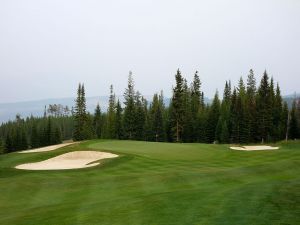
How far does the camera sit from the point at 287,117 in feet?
278

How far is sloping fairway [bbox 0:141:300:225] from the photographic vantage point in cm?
1123

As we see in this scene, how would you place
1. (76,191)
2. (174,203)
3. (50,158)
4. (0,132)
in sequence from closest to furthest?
(174,203) < (76,191) < (50,158) < (0,132)

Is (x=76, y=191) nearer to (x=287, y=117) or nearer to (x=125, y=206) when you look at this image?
(x=125, y=206)

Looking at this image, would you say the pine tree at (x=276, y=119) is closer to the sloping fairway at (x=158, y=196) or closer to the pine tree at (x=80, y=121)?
the pine tree at (x=80, y=121)

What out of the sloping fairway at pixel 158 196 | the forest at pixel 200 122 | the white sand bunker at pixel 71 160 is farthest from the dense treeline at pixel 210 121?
the sloping fairway at pixel 158 196

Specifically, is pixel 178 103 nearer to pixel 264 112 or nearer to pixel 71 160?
pixel 264 112

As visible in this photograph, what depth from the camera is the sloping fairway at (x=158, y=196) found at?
1123 cm

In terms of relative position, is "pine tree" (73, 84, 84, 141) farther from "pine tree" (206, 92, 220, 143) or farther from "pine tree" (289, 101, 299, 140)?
"pine tree" (289, 101, 299, 140)

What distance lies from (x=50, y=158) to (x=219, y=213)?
29.1 metres

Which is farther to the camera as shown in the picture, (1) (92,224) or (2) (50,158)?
(2) (50,158)

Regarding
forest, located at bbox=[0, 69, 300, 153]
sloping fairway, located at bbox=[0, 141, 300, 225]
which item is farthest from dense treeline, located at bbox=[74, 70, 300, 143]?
sloping fairway, located at bbox=[0, 141, 300, 225]

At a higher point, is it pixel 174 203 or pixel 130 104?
pixel 130 104

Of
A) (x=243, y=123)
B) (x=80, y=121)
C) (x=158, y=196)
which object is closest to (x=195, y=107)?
(x=243, y=123)

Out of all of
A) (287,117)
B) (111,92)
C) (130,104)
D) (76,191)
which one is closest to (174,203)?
(76,191)
